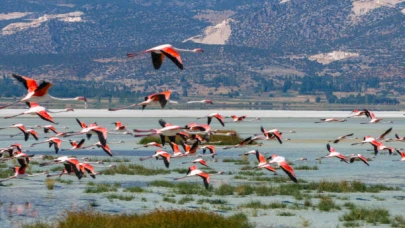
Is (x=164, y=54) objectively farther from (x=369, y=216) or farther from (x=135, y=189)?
(x=135, y=189)

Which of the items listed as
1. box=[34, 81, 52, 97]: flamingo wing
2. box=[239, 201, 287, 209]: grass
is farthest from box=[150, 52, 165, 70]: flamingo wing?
box=[239, 201, 287, 209]: grass

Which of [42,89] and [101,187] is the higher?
[42,89]

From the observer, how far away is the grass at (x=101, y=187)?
38594 mm

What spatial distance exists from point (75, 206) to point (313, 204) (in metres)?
7.57

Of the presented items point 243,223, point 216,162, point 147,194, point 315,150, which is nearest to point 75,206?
point 147,194

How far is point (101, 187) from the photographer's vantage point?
39250 millimetres

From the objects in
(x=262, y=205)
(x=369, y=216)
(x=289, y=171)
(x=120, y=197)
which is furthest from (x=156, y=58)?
(x=120, y=197)

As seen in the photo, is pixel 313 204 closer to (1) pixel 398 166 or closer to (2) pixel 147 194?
(2) pixel 147 194

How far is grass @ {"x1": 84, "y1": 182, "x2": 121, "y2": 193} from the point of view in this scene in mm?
38594

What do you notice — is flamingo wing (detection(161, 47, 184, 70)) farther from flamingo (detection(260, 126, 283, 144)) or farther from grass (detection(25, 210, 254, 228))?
flamingo (detection(260, 126, 283, 144))

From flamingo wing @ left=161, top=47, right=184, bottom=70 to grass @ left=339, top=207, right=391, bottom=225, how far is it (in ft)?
44.1

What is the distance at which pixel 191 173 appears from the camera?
30359 millimetres

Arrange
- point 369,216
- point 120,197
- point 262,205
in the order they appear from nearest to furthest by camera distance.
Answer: point 369,216 → point 262,205 → point 120,197

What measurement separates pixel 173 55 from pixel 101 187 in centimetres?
2131
